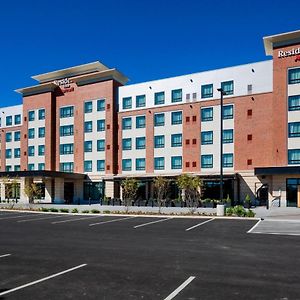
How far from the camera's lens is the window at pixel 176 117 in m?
46.7

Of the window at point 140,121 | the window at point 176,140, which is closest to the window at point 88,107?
the window at point 140,121

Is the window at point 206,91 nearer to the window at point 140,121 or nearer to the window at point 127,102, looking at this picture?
the window at point 140,121

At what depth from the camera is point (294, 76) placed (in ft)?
129

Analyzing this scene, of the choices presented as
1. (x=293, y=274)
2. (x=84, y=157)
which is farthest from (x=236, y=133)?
(x=293, y=274)

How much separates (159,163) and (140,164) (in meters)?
2.82

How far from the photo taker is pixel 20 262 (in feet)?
35.2

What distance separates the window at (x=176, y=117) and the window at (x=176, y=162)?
175 inches

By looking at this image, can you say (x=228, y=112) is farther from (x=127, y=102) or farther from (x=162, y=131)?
(x=127, y=102)

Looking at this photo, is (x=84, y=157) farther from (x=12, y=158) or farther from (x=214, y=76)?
(x=214, y=76)

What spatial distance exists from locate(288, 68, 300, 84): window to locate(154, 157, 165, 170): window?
17.9m

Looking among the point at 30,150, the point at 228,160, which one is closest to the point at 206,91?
the point at 228,160

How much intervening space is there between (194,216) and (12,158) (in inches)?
1762

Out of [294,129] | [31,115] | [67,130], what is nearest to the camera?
[294,129]

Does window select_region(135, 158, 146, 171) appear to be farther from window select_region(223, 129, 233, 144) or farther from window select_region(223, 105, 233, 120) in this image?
window select_region(223, 105, 233, 120)
